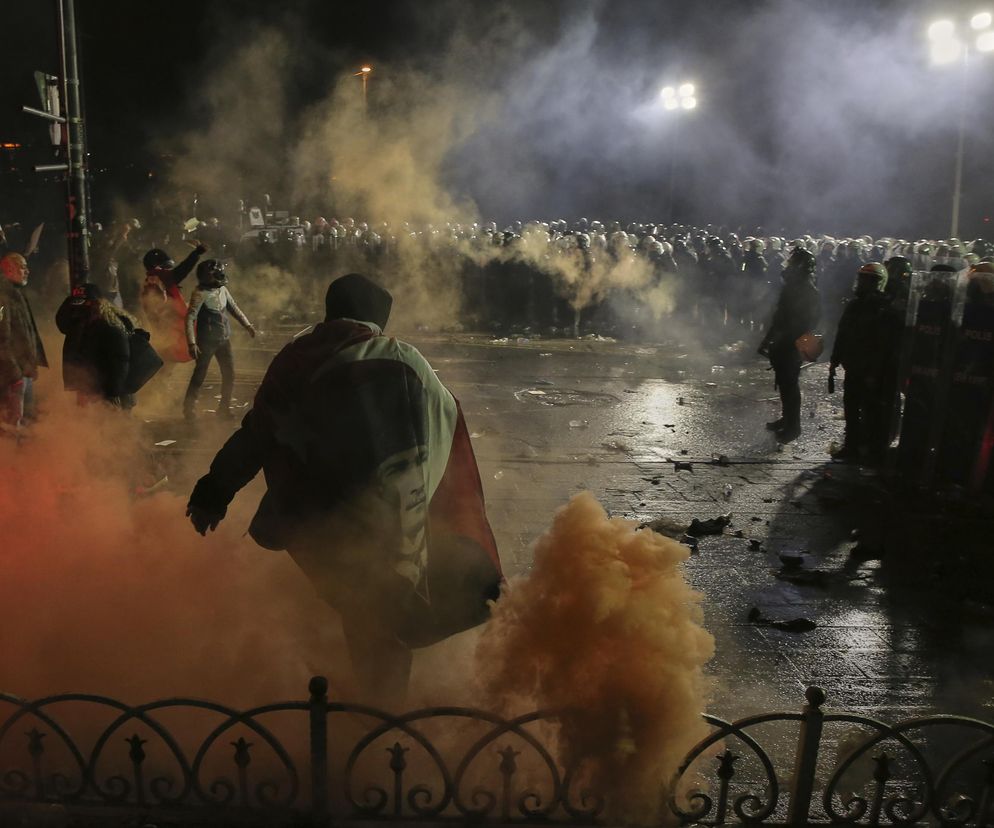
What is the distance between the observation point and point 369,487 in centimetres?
327

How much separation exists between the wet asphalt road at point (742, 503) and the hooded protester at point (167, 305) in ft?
2.50

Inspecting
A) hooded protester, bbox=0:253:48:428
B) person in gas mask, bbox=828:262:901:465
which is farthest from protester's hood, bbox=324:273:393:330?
person in gas mask, bbox=828:262:901:465

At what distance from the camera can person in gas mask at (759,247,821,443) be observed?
393 inches

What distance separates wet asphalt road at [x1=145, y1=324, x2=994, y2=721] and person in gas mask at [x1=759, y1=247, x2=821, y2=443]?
0.30 m

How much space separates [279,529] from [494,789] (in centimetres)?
122

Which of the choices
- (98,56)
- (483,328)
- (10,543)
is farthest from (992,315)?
(98,56)

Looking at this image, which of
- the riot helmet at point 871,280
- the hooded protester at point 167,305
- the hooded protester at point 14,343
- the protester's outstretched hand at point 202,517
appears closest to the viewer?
the protester's outstretched hand at point 202,517

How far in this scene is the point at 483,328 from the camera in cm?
1881

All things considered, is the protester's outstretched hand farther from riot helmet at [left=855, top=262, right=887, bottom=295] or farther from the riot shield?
riot helmet at [left=855, top=262, right=887, bottom=295]

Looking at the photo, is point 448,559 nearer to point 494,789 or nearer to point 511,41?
point 494,789

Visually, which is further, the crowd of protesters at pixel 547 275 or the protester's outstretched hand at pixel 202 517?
the crowd of protesters at pixel 547 275

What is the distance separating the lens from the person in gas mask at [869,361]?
8.96 metres

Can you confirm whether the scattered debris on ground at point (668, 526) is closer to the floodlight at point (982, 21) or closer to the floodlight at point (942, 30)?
the floodlight at point (942, 30)

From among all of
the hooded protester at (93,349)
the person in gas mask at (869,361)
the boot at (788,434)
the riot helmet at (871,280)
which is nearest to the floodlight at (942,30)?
the person in gas mask at (869,361)
